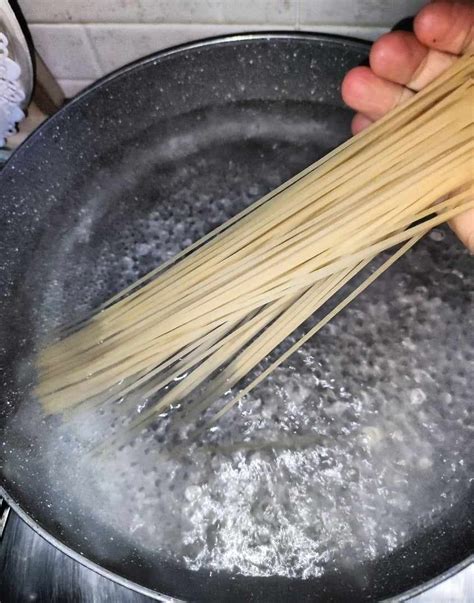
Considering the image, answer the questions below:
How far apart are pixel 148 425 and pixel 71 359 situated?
128mm

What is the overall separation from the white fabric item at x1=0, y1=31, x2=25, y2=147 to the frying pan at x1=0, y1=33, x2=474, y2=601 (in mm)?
107

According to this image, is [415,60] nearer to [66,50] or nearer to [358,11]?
[358,11]

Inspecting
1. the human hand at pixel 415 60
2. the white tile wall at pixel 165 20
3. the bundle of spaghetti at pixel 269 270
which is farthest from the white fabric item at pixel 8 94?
the human hand at pixel 415 60

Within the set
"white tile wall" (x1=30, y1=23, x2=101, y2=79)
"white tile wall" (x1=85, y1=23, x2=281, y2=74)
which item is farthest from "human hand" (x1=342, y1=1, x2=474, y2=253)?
"white tile wall" (x1=30, y1=23, x2=101, y2=79)

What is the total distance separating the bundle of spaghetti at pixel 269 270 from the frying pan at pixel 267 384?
5cm

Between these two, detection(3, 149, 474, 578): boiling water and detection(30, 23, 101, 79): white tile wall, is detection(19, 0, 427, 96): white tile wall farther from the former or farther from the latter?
detection(3, 149, 474, 578): boiling water

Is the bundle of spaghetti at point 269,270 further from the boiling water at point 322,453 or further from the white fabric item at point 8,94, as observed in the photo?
the white fabric item at point 8,94

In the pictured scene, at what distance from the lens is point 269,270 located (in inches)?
27.0

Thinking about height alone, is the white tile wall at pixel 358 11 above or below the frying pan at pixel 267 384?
above

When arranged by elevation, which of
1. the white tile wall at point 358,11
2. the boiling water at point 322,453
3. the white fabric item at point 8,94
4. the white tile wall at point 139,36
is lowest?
the boiling water at point 322,453

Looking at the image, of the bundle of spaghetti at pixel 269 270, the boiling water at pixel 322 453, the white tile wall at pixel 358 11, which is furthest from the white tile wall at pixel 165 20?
the boiling water at pixel 322 453

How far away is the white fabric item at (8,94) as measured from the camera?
2.74 ft

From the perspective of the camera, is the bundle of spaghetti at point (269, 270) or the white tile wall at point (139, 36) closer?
the bundle of spaghetti at point (269, 270)

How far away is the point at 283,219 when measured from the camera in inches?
27.6
